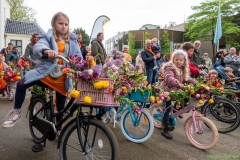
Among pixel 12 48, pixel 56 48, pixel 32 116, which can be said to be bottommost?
pixel 32 116

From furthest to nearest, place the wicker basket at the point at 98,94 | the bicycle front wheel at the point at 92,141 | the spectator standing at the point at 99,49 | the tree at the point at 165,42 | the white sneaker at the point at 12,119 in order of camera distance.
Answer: the tree at the point at 165,42 → the spectator standing at the point at 99,49 → the white sneaker at the point at 12,119 → the bicycle front wheel at the point at 92,141 → the wicker basket at the point at 98,94

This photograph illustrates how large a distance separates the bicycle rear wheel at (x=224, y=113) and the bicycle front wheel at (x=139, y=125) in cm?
160

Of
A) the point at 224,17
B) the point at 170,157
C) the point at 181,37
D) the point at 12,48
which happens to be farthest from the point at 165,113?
the point at 181,37

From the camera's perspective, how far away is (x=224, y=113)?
16.0 ft

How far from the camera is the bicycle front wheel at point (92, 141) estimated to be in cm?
248

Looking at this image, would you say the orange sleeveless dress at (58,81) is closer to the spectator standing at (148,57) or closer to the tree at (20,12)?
the spectator standing at (148,57)

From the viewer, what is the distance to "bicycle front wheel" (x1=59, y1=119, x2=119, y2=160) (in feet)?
8.13

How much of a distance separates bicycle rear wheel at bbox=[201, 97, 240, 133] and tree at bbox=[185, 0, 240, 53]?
29.2 m

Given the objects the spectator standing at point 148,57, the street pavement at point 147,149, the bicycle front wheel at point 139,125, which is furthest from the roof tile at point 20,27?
the bicycle front wheel at point 139,125

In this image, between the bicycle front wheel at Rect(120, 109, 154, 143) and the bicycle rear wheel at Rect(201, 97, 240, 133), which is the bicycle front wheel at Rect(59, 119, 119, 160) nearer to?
the bicycle front wheel at Rect(120, 109, 154, 143)

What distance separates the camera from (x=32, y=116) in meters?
3.44

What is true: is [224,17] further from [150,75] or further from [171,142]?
[171,142]

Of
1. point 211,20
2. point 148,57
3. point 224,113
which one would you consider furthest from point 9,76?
point 211,20

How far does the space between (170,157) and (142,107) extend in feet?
3.35
